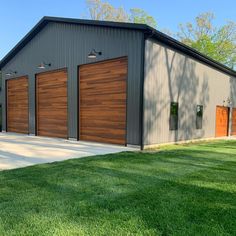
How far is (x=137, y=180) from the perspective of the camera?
4.91 metres

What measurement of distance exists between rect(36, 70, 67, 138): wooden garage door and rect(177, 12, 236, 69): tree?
65.4 feet

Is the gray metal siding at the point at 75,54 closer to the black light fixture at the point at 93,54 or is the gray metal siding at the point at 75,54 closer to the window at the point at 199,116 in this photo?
the black light fixture at the point at 93,54

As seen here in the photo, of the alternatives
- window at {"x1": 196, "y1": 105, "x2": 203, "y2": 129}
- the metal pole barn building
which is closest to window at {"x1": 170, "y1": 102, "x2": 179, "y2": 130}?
the metal pole barn building

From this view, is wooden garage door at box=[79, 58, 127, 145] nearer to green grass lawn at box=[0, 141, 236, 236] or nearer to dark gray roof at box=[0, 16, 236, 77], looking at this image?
dark gray roof at box=[0, 16, 236, 77]

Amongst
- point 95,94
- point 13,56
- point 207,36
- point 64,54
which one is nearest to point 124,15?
point 207,36

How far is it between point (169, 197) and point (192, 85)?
9485mm

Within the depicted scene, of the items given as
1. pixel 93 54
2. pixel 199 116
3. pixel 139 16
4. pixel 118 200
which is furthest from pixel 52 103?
pixel 139 16

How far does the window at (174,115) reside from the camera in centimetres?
1109

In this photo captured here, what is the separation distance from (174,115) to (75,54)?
5.24 m

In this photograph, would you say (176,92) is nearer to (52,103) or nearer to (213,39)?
(52,103)

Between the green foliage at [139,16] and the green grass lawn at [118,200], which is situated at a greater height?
the green foliage at [139,16]

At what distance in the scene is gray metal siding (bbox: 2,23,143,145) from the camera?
960cm

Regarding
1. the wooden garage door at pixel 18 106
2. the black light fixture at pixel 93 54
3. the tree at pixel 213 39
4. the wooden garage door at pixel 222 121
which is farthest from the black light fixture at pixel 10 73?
the tree at pixel 213 39

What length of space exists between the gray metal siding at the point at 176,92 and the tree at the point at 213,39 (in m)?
14.2
